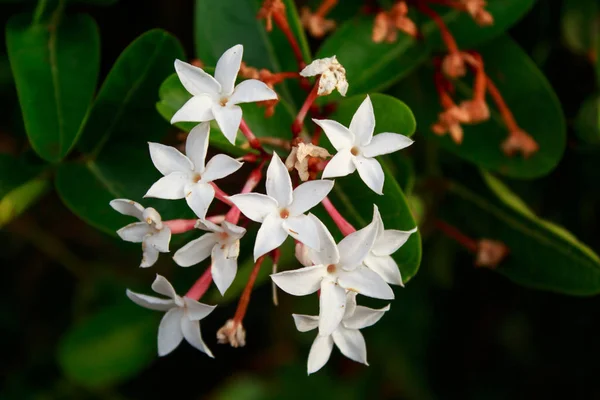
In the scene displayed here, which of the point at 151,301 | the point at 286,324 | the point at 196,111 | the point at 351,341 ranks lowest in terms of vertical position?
the point at 286,324

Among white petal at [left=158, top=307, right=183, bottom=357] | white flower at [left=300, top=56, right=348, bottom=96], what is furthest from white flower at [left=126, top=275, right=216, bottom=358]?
white flower at [left=300, top=56, right=348, bottom=96]

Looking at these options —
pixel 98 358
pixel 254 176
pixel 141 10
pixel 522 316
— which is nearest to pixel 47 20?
pixel 141 10

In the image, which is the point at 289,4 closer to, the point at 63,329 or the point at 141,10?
the point at 141,10

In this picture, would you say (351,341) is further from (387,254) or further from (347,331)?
(387,254)

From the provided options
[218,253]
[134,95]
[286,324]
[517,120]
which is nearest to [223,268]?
[218,253]

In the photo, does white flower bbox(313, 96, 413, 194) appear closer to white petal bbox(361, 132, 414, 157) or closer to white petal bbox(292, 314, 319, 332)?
white petal bbox(361, 132, 414, 157)

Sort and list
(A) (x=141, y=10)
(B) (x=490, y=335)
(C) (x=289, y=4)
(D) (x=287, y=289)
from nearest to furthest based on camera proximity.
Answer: (D) (x=287, y=289)
(C) (x=289, y=4)
(A) (x=141, y=10)
(B) (x=490, y=335)
